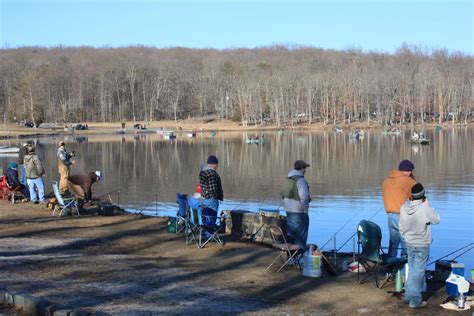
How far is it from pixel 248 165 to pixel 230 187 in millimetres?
12296

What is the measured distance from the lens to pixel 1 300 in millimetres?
7715

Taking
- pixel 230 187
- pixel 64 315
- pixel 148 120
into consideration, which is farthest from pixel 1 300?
pixel 148 120

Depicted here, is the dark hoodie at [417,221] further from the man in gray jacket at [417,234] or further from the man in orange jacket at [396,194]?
the man in orange jacket at [396,194]

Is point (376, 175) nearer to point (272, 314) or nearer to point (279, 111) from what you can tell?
point (272, 314)

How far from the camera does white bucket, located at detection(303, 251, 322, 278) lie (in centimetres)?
957

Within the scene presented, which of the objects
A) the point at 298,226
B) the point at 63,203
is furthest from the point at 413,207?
the point at 63,203

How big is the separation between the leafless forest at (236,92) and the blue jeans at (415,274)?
10307 cm

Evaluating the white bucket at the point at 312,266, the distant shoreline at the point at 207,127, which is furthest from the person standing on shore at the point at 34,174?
the distant shoreline at the point at 207,127

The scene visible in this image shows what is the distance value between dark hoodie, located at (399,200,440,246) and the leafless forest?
338 feet

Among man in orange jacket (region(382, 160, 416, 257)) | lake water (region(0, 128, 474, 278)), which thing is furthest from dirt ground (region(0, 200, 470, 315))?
lake water (region(0, 128, 474, 278))

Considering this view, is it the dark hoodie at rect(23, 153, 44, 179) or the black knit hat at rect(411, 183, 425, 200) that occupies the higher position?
the black knit hat at rect(411, 183, 425, 200)

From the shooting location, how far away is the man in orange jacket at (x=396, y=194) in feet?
32.3

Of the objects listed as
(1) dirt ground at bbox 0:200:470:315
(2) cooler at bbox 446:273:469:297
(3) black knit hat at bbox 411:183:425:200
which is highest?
(3) black knit hat at bbox 411:183:425:200

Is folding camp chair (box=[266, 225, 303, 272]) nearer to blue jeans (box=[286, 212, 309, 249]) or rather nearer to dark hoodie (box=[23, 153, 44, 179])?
blue jeans (box=[286, 212, 309, 249])
